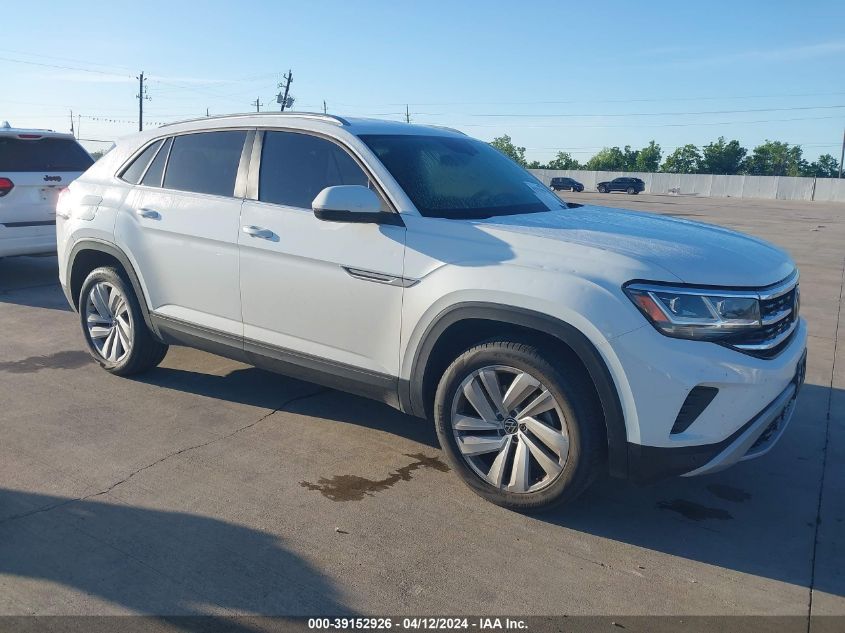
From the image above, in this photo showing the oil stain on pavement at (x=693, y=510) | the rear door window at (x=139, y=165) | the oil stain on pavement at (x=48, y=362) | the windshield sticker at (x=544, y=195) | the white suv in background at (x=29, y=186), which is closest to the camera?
the oil stain on pavement at (x=693, y=510)

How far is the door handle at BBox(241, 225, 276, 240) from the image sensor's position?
4.35m

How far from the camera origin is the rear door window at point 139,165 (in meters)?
5.27

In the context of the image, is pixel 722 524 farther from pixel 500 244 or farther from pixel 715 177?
pixel 715 177

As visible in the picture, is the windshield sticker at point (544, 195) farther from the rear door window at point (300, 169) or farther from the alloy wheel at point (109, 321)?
the alloy wheel at point (109, 321)

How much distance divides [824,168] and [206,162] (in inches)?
4606

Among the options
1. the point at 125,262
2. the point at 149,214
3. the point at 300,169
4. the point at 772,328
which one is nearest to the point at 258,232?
the point at 300,169

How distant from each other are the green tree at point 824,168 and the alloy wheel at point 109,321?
10924cm

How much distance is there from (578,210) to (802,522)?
2095 mm

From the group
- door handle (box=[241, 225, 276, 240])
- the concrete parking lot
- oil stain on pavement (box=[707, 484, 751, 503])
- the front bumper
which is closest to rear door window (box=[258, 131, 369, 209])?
door handle (box=[241, 225, 276, 240])

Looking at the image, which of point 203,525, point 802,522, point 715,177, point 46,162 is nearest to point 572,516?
point 802,522

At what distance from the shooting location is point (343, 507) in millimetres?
3699

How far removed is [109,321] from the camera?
5578mm

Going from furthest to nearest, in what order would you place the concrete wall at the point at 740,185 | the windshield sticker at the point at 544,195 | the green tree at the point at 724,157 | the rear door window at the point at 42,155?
Result: the green tree at the point at 724,157 → the concrete wall at the point at 740,185 → the rear door window at the point at 42,155 → the windshield sticker at the point at 544,195

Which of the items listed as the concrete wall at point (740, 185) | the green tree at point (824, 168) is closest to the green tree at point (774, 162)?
the green tree at point (824, 168)
